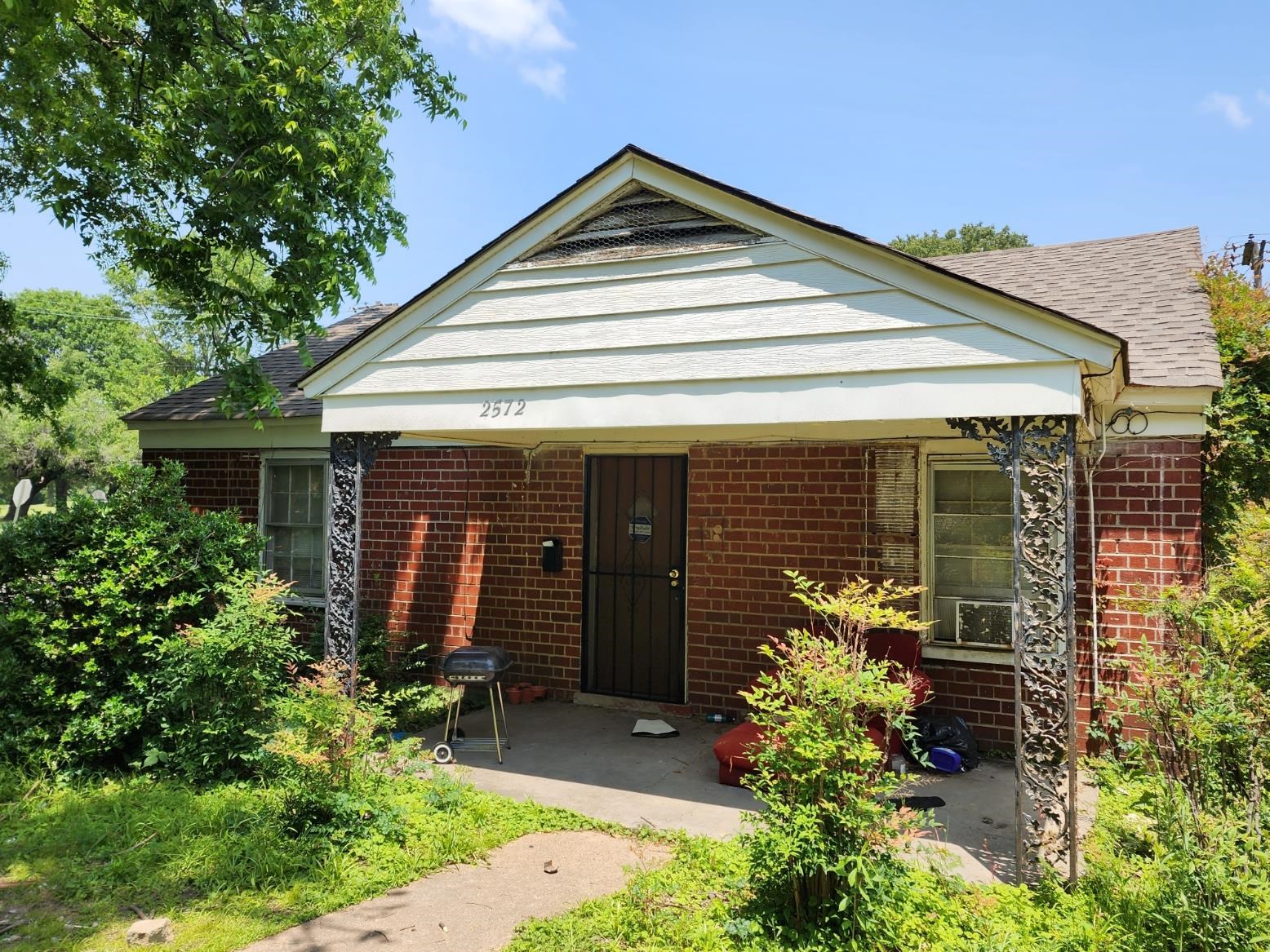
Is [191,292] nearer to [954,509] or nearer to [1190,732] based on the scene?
[954,509]

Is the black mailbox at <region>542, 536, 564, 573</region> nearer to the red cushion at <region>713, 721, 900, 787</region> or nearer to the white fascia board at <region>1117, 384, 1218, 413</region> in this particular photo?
the red cushion at <region>713, 721, 900, 787</region>

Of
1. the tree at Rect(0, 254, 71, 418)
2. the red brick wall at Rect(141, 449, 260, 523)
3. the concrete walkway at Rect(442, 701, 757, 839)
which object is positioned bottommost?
the concrete walkway at Rect(442, 701, 757, 839)

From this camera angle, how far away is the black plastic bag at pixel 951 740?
6.68m

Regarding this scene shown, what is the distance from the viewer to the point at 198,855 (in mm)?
4879

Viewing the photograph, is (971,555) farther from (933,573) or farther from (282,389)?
(282,389)

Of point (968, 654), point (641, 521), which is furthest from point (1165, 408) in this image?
point (641, 521)

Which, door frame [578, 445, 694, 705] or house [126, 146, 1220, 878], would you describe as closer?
house [126, 146, 1220, 878]

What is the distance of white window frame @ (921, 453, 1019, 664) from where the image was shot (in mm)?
7102

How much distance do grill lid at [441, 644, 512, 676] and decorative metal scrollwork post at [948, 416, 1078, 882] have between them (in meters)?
3.96

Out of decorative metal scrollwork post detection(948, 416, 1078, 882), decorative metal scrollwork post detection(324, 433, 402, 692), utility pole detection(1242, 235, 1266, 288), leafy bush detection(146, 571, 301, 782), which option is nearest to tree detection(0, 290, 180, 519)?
leafy bush detection(146, 571, 301, 782)

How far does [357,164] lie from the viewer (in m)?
10.1

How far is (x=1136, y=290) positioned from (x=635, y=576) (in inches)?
225

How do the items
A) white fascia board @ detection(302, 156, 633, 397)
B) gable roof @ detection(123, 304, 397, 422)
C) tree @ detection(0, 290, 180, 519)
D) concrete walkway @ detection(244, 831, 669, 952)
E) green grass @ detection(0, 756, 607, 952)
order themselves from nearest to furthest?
concrete walkway @ detection(244, 831, 669, 952)
green grass @ detection(0, 756, 607, 952)
white fascia board @ detection(302, 156, 633, 397)
gable roof @ detection(123, 304, 397, 422)
tree @ detection(0, 290, 180, 519)

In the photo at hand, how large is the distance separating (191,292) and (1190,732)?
34.8ft
